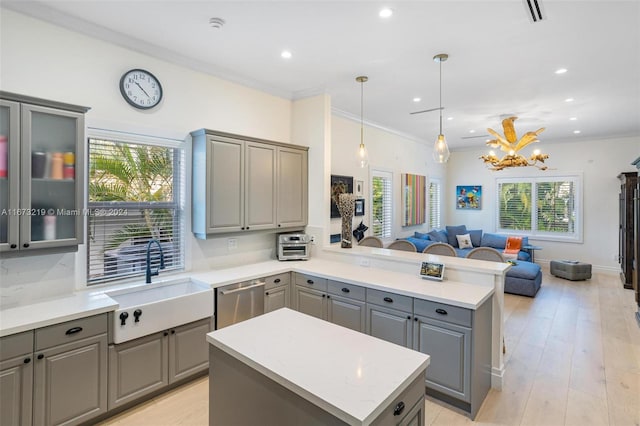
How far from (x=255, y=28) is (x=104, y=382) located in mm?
2993

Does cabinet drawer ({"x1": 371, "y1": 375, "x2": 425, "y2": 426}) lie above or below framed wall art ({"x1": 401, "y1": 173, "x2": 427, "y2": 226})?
below

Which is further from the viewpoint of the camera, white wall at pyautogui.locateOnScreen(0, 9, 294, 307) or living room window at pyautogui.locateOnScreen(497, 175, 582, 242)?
living room window at pyautogui.locateOnScreen(497, 175, 582, 242)

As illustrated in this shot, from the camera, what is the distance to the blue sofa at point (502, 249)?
5539 mm

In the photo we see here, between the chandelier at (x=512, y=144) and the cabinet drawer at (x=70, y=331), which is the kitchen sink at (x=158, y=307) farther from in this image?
the chandelier at (x=512, y=144)

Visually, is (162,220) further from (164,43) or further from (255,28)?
(255,28)

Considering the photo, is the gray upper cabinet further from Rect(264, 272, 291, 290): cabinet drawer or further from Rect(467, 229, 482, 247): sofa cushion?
Rect(467, 229, 482, 247): sofa cushion

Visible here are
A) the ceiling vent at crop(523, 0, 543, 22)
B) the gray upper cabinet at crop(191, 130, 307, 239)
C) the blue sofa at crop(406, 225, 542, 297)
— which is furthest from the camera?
the blue sofa at crop(406, 225, 542, 297)

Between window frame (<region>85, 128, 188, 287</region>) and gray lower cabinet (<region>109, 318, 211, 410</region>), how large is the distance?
0.71m

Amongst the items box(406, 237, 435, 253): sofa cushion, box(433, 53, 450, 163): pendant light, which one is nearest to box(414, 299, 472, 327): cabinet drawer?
box(433, 53, 450, 163): pendant light

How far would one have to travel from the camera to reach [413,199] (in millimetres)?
7387

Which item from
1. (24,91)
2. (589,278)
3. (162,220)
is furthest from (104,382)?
(589,278)

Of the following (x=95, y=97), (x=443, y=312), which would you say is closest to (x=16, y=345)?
(x=95, y=97)

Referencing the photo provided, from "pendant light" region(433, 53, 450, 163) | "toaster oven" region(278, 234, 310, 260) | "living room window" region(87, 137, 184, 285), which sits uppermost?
"pendant light" region(433, 53, 450, 163)

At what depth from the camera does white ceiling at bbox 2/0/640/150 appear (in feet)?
8.07
